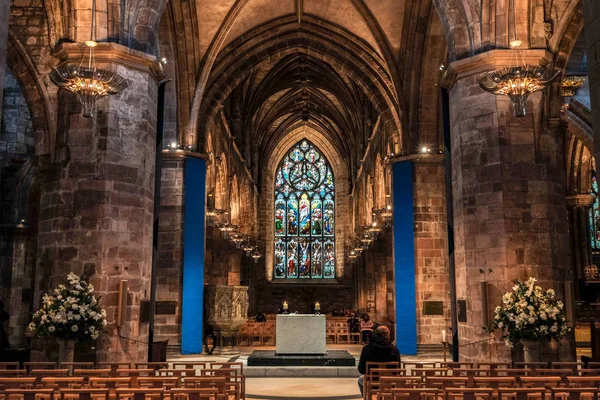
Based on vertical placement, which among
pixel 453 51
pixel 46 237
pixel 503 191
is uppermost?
pixel 453 51

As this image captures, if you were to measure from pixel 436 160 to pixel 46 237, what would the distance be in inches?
459

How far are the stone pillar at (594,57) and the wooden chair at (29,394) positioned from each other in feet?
18.2

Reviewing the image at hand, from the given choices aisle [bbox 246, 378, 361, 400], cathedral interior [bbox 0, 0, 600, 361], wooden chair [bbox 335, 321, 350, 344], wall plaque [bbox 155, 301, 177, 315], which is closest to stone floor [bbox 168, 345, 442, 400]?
aisle [bbox 246, 378, 361, 400]

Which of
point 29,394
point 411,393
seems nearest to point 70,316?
point 29,394

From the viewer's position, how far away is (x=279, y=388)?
11.8 m

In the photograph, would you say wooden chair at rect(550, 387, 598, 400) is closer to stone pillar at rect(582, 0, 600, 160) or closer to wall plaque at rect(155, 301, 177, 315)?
stone pillar at rect(582, 0, 600, 160)

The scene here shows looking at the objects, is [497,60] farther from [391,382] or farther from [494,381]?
[391,382]

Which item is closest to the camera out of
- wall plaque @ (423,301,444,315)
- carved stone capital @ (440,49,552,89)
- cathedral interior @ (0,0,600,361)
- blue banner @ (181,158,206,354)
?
cathedral interior @ (0,0,600,361)

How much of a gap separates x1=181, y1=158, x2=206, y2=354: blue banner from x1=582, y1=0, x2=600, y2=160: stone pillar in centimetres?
1384

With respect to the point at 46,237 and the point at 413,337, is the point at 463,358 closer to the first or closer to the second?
the point at 413,337

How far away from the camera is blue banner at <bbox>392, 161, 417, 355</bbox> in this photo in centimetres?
1819

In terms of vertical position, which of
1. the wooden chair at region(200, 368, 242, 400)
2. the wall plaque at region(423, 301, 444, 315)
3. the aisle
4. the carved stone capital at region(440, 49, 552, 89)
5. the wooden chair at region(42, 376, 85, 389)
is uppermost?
the carved stone capital at region(440, 49, 552, 89)

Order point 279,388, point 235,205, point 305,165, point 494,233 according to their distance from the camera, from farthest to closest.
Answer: point 305,165, point 235,205, point 279,388, point 494,233

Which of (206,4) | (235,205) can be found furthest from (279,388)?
(235,205)
